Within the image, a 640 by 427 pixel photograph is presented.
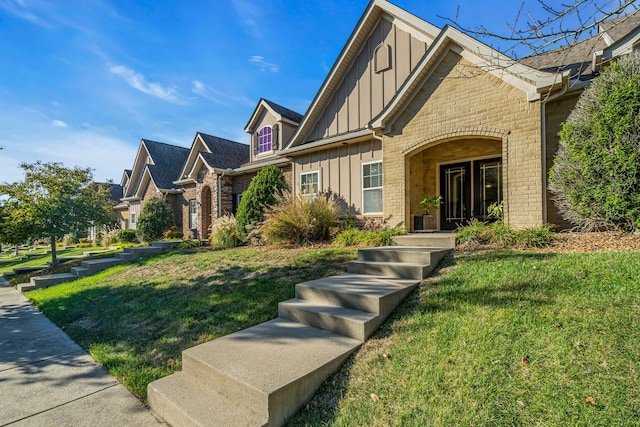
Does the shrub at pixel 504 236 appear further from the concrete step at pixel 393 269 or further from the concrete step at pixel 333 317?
the concrete step at pixel 333 317

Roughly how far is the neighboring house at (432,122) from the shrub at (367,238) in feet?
2.13

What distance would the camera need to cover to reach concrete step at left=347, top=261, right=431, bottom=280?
4.63 metres

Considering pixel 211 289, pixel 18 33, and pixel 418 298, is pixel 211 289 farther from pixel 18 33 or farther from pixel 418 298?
pixel 18 33

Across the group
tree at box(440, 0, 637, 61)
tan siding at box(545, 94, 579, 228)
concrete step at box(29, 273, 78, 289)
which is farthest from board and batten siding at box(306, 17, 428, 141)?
concrete step at box(29, 273, 78, 289)

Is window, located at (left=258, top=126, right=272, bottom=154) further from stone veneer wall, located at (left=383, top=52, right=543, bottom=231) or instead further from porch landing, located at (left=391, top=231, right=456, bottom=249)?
porch landing, located at (left=391, top=231, right=456, bottom=249)

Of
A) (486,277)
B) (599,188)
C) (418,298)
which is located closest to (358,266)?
(418,298)

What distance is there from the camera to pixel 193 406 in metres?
2.60

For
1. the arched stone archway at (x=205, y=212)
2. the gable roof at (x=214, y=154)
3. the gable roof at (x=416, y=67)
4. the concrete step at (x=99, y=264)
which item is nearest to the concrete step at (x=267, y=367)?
the gable roof at (x=416, y=67)

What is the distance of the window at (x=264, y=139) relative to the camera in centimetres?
1498

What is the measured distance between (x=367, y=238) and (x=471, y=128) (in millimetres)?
3679

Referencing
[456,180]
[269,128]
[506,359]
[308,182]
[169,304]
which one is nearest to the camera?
[506,359]

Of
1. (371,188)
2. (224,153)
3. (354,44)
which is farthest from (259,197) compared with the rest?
(224,153)

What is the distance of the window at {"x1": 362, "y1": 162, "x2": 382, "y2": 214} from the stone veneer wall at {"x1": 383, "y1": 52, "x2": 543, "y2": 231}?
97 centimetres

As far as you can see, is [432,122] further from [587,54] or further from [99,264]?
[99,264]
